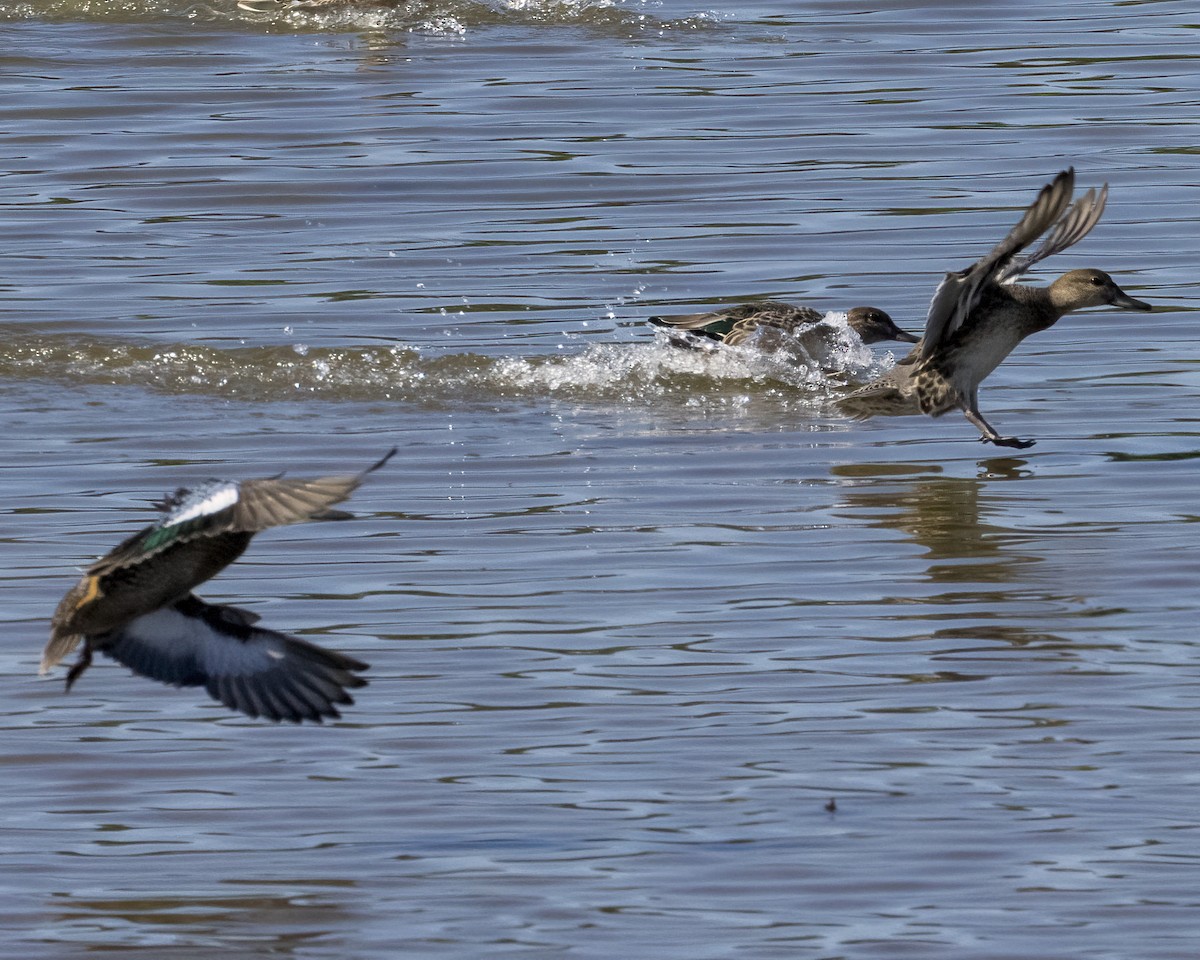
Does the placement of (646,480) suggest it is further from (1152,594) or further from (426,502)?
(1152,594)

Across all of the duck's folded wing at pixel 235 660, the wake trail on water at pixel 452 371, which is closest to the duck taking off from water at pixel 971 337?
the wake trail on water at pixel 452 371

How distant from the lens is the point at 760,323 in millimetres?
10016

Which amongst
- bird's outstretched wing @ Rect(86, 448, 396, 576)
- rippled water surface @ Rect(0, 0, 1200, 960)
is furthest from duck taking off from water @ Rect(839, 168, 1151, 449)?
bird's outstretched wing @ Rect(86, 448, 396, 576)

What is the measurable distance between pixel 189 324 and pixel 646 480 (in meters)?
3.08

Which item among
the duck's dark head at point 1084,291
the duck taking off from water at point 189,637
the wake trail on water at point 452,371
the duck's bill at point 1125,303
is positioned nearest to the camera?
the duck taking off from water at point 189,637

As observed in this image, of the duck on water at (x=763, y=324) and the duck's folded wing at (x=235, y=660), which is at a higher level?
the duck's folded wing at (x=235, y=660)

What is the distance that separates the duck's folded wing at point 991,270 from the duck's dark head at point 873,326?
1168mm

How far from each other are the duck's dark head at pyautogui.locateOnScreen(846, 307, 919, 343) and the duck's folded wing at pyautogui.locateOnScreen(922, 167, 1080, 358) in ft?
3.83

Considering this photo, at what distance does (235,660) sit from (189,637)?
12cm

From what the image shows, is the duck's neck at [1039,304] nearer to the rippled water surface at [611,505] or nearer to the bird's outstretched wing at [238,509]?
the rippled water surface at [611,505]

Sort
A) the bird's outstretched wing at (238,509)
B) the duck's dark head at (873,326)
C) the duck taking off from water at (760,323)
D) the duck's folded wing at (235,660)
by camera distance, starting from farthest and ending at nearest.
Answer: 1. the duck's dark head at (873,326)
2. the duck taking off from water at (760,323)
3. the duck's folded wing at (235,660)
4. the bird's outstretched wing at (238,509)

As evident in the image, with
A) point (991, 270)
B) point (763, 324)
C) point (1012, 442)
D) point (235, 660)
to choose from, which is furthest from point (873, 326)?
point (235, 660)

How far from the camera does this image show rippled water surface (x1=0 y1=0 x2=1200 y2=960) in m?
5.23

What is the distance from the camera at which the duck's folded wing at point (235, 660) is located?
539 cm
